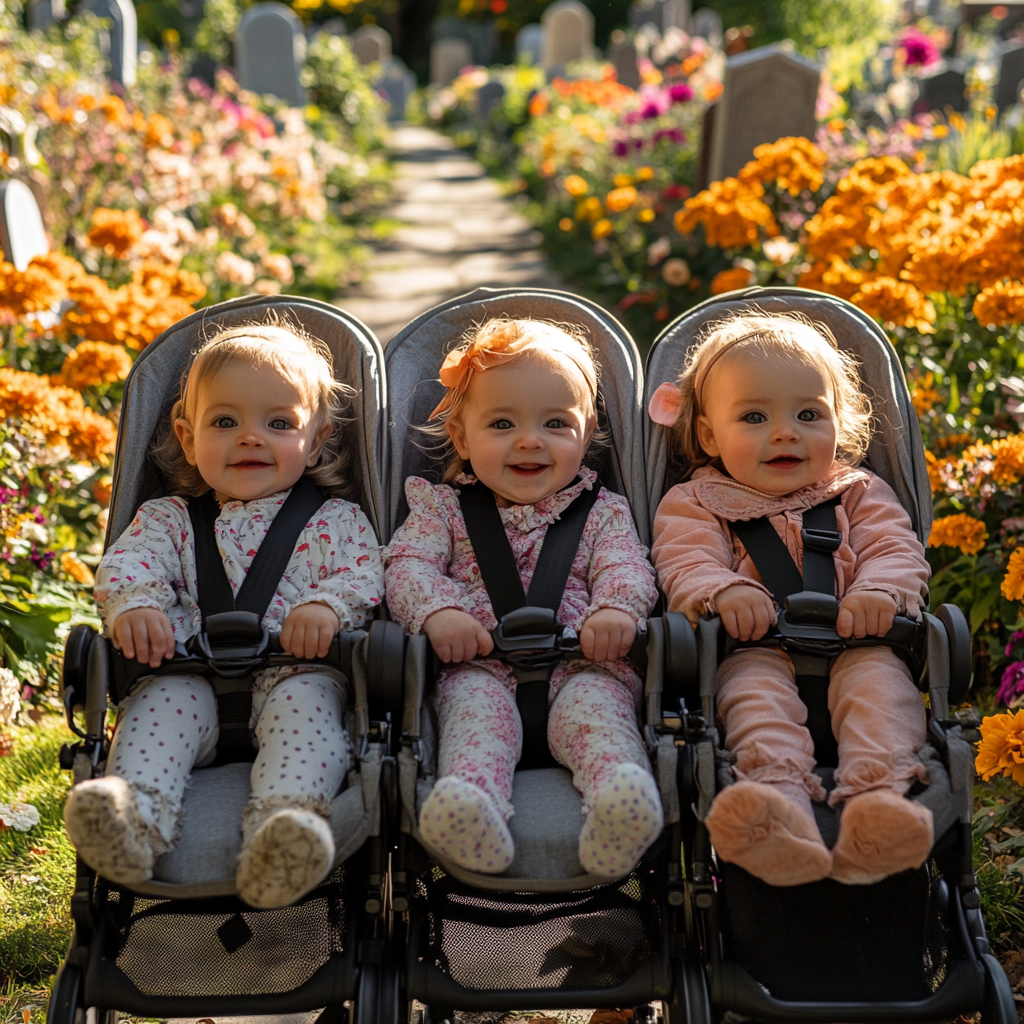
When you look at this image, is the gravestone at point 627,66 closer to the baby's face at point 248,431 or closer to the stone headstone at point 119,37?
the stone headstone at point 119,37

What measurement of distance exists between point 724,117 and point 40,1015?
627 centimetres

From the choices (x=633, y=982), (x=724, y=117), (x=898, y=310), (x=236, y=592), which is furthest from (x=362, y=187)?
(x=633, y=982)

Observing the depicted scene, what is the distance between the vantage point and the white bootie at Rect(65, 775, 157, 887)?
5.75 feet

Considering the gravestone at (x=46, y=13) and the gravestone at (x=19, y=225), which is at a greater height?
the gravestone at (x=46, y=13)

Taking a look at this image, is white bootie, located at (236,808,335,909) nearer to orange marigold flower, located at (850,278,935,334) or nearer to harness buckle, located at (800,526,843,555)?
harness buckle, located at (800,526,843,555)

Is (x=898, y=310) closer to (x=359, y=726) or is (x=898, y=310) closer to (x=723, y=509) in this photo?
(x=723, y=509)

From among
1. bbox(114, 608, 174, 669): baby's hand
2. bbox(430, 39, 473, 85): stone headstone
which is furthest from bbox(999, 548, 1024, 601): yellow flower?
bbox(430, 39, 473, 85): stone headstone

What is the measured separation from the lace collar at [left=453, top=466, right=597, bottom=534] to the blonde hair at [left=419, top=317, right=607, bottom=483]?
0.13 meters

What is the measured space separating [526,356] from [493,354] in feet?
0.25

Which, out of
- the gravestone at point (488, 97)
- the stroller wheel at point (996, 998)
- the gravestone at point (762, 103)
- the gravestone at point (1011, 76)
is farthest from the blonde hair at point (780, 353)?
the gravestone at point (488, 97)

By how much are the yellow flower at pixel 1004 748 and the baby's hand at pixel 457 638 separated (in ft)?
3.52

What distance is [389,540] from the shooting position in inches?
97.7

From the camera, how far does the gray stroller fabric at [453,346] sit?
2.53 meters

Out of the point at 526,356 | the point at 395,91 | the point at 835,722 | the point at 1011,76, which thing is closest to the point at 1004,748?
the point at 835,722
